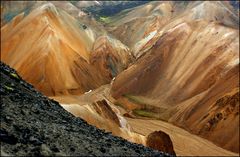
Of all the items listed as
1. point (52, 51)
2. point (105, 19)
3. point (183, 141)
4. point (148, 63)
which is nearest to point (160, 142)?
point (183, 141)

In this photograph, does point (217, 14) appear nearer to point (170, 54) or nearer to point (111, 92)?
point (170, 54)

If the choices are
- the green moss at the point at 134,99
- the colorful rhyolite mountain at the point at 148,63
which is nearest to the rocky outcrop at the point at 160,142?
the colorful rhyolite mountain at the point at 148,63

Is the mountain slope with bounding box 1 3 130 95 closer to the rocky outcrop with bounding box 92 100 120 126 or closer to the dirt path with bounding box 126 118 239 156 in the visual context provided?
the dirt path with bounding box 126 118 239 156

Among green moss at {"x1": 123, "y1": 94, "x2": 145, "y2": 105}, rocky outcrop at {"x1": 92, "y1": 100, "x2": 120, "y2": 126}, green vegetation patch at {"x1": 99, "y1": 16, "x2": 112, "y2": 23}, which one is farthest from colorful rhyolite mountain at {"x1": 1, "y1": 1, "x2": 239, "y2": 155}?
green vegetation patch at {"x1": 99, "y1": 16, "x2": 112, "y2": 23}

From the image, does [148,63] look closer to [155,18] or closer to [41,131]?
[155,18]

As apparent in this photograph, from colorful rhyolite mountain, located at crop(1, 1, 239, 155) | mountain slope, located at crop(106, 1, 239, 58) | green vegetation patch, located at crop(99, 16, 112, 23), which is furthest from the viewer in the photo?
green vegetation patch, located at crop(99, 16, 112, 23)

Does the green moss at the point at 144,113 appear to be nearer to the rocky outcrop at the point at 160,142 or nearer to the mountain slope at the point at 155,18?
the mountain slope at the point at 155,18
